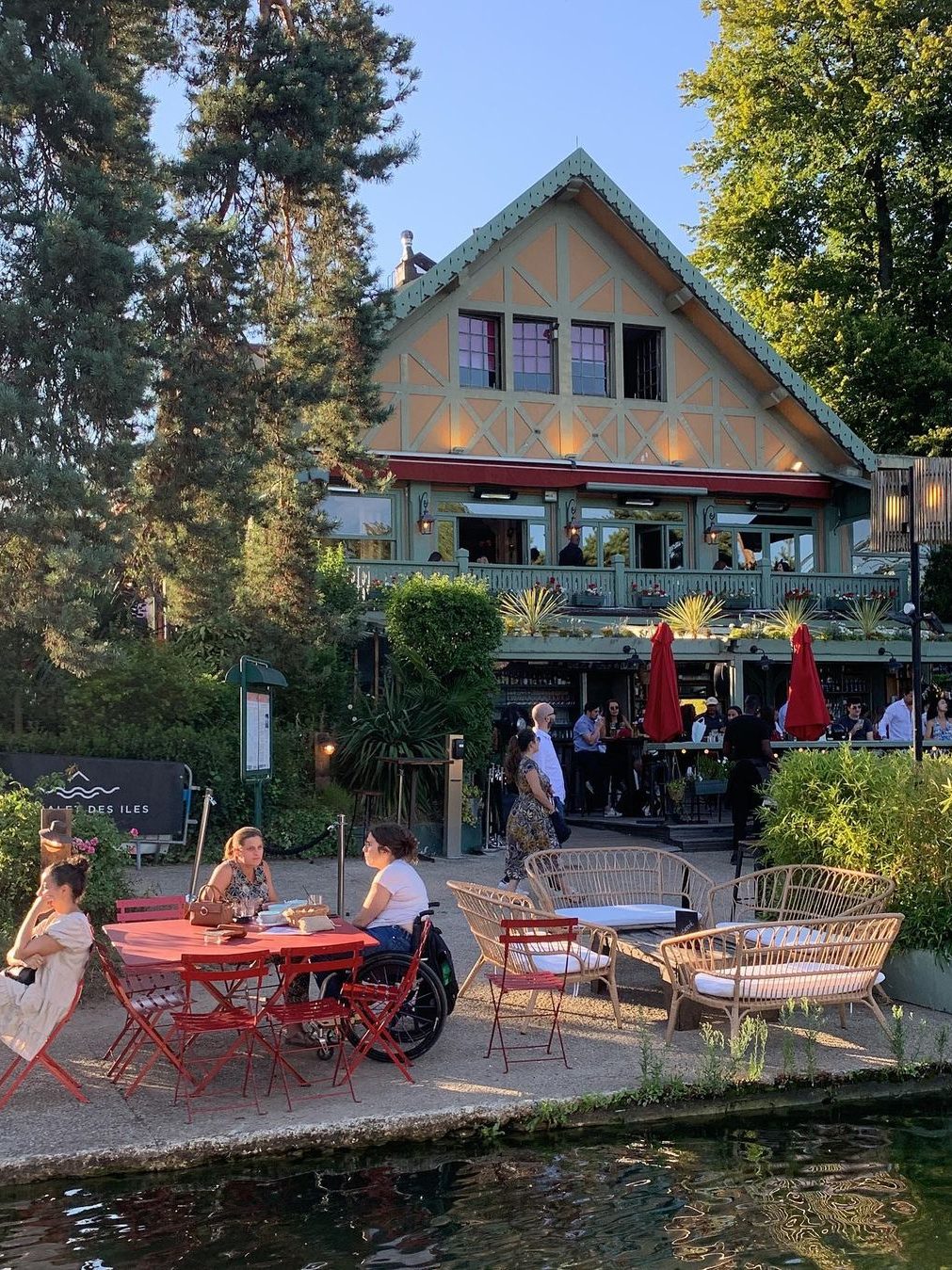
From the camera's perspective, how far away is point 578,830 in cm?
1794

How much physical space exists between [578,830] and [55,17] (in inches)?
460

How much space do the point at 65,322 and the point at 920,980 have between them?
10.8 meters

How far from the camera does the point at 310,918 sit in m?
6.71

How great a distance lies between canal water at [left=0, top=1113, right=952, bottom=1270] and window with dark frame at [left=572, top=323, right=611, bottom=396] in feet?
66.0

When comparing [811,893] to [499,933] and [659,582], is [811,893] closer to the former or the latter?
[499,933]

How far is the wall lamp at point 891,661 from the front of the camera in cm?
2259

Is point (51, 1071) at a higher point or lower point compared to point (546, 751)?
lower

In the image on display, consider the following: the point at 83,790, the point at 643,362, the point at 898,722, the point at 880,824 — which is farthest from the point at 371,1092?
the point at 643,362

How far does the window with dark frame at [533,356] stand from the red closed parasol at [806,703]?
998 cm

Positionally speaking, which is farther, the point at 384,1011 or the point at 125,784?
the point at 125,784

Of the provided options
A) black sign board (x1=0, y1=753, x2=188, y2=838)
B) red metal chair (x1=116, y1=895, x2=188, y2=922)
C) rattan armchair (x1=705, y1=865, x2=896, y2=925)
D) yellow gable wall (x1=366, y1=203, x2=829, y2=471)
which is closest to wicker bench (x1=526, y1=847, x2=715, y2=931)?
rattan armchair (x1=705, y1=865, x2=896, y2=925)

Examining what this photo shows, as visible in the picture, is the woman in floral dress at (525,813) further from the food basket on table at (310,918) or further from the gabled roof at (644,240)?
the gabled roof at (644,240)

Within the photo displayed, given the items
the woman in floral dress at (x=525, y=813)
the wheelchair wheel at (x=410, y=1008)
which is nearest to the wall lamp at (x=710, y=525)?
the woman in floral dress at (x=525, y=813)

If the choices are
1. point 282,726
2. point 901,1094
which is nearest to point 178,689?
point 282,726
